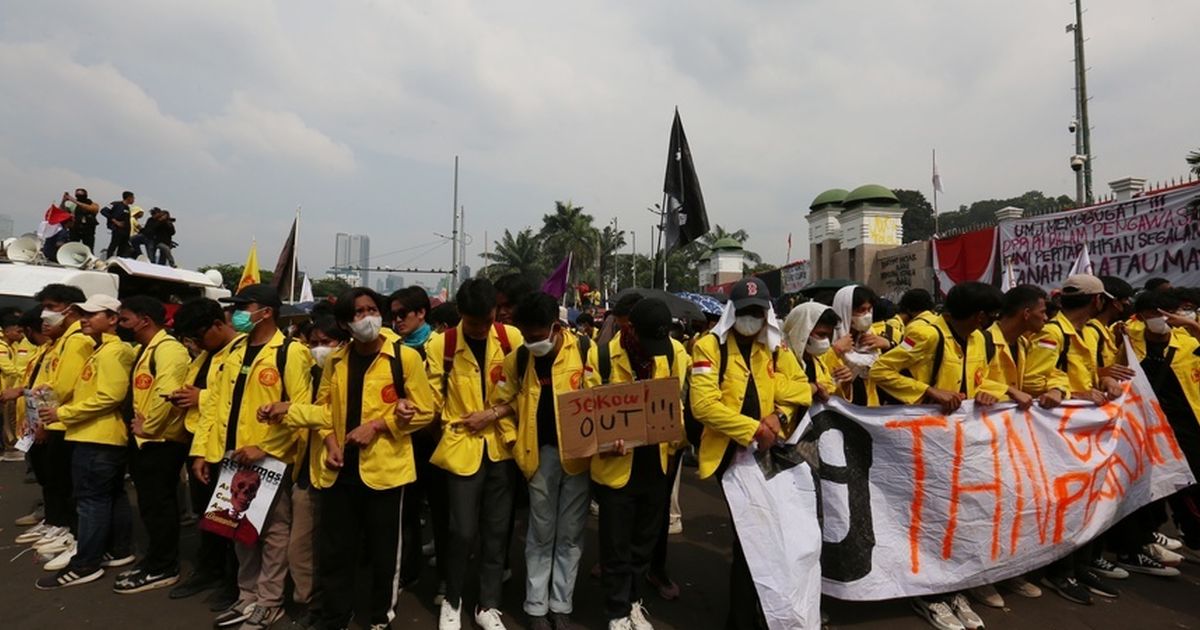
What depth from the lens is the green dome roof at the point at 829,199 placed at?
21422 mm

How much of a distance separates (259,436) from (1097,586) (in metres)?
5.56

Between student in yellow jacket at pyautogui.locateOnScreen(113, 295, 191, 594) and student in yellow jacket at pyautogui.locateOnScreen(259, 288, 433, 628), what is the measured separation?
1123 millimetres

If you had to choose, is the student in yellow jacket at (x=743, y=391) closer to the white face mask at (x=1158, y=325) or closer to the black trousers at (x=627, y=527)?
the black trousers at (x=627, y=527)

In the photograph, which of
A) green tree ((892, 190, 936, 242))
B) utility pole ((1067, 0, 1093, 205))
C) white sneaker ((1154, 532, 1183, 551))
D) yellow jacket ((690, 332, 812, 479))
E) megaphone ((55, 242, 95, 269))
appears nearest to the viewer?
yellow jacket ((690, 332, 812, 479))

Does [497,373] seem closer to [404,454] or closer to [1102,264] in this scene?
[404,454]

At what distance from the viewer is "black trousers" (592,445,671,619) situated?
353 cm

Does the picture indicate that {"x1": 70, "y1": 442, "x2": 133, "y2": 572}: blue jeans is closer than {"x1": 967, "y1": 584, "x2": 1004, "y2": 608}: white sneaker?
No

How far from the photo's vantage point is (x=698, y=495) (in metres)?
6.70

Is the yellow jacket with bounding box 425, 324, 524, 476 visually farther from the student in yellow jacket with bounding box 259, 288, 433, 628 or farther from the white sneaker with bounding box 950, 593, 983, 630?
the white sneaker with bounding box 950, 593, 983, 630

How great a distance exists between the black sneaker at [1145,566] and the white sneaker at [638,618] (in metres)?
3.79

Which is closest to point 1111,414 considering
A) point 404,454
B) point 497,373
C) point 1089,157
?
point 497,373

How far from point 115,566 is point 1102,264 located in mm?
13858

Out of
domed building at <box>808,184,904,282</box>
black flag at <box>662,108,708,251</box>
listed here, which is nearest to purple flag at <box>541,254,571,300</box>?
black flag at <box>662,108,708,251</box>

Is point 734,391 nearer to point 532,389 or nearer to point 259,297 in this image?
point 532,389
